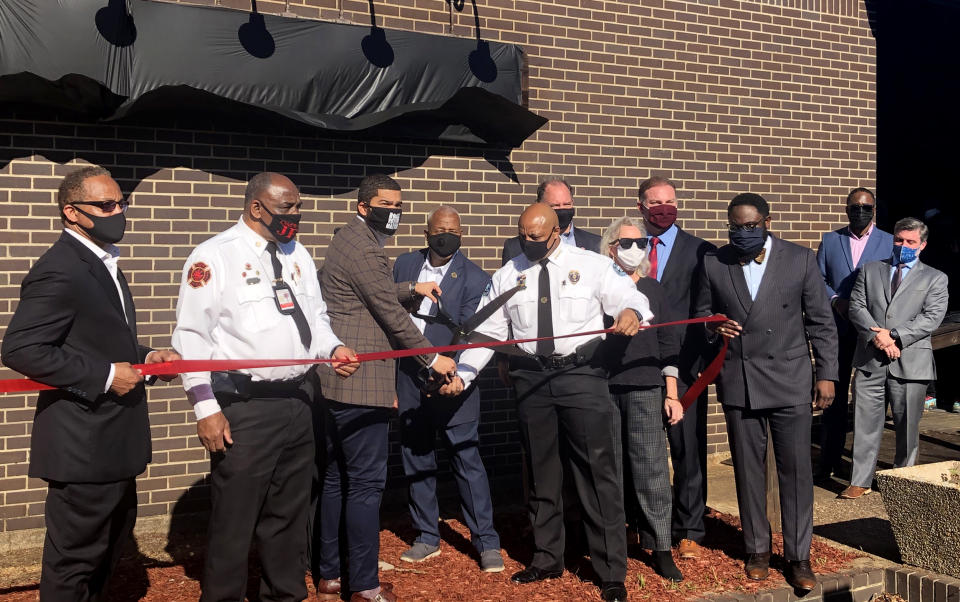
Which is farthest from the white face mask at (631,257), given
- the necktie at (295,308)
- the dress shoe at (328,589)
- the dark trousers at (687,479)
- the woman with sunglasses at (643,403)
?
the dress shoe at (328,589)

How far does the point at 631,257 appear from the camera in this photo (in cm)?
577

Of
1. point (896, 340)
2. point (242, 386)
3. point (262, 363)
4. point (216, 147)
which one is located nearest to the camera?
point (262, 363)

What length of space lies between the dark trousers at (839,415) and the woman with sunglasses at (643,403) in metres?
2.77

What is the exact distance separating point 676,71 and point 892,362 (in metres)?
3.15

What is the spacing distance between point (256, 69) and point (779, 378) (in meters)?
4.12

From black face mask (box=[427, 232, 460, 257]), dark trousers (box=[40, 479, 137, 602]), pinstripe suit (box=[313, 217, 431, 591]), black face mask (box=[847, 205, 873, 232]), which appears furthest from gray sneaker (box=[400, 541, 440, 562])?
black face mask (box=[847, 205, 873, 232])

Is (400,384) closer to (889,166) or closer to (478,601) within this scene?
(478,601)

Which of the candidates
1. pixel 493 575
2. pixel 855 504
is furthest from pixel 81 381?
pixel 855 504

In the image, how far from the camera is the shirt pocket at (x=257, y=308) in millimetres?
4270

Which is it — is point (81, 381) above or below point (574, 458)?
above

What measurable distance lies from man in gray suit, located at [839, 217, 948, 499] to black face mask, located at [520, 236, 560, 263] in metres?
3.41

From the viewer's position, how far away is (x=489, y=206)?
25.1ft

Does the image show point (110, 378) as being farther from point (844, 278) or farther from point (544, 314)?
point (844, 278)

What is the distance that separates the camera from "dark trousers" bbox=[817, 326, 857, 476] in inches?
311
